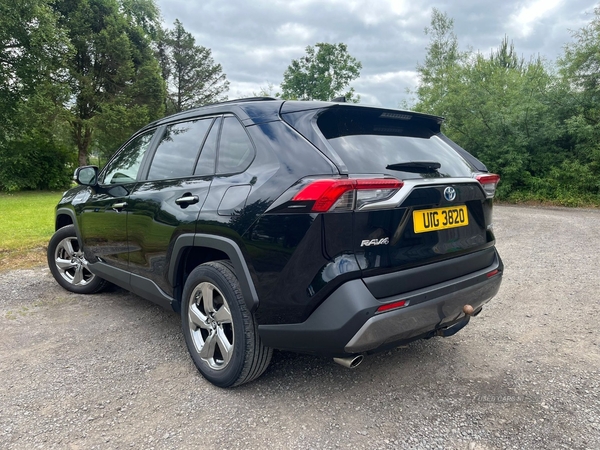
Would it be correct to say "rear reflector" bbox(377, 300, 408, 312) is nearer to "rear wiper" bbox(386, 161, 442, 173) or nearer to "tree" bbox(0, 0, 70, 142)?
"rear wiper" bbox(386, 161, 442, 173)

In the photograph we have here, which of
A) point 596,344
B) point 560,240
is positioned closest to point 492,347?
point 596,344

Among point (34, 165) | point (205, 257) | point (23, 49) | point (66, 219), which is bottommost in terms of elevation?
point (205, 257)

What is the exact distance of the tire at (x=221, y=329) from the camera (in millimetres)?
2189

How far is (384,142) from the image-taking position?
2.27 meters

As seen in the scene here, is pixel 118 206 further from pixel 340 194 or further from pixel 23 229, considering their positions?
pixel 23 229

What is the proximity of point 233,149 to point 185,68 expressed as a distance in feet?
115

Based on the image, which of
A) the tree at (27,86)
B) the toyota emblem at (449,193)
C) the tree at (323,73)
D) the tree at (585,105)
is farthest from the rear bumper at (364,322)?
the tree at (323,73)

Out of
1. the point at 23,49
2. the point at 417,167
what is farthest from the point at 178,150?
the point at 23,49

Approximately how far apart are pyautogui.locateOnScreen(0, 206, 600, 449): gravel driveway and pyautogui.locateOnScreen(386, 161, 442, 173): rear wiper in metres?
1.29

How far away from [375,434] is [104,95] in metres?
25.0

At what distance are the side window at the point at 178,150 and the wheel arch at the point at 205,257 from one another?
0.53 meters

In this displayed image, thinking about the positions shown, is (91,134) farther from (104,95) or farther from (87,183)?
(87,183)

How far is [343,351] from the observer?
1942 millimetres

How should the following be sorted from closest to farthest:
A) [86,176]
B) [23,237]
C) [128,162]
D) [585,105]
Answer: [128,162] < [86,176] < [23,237] < [585,105]
